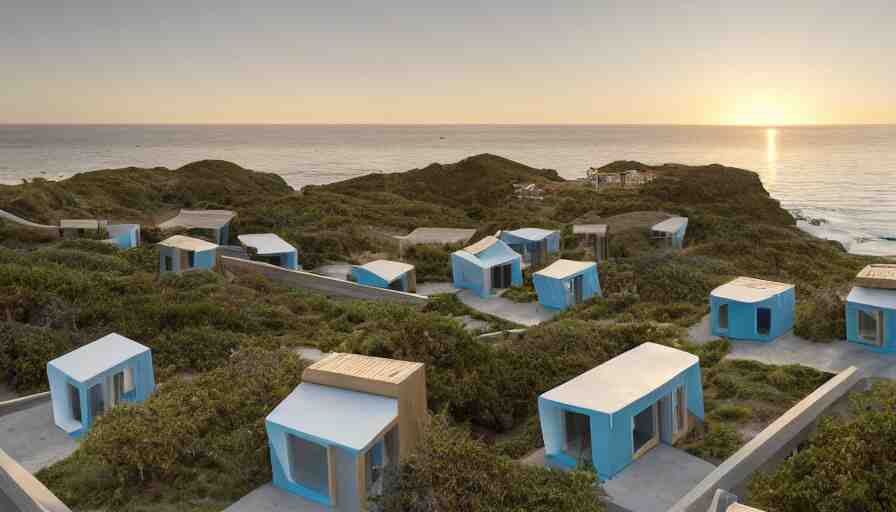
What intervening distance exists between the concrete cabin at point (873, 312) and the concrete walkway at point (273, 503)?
12.5 metres

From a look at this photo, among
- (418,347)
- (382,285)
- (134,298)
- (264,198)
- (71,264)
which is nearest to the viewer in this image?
(418,347)

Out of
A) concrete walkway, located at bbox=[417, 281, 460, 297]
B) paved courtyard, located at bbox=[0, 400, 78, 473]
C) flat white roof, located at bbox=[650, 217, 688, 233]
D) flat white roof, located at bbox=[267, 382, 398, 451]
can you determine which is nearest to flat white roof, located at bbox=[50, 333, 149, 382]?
paved courtyard, located at bbox=[0, 400, 78, 473]

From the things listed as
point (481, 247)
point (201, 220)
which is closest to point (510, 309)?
point (481, 247)

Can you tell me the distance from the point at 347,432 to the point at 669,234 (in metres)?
26.7

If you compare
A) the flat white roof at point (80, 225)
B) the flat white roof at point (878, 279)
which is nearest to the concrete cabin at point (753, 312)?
the flat white roof at point (878, 279)

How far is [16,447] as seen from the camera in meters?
12.5

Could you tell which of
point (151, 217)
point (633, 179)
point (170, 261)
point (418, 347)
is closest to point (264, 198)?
point (151, 217)

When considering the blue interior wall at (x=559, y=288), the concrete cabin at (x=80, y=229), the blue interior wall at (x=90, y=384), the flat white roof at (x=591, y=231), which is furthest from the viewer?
the concrete cabin at (x=80, y=229)

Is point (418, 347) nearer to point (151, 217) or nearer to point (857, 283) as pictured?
point (857, 283)

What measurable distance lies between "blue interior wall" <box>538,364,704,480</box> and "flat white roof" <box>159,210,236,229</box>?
29.1m

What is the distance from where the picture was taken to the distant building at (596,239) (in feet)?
102

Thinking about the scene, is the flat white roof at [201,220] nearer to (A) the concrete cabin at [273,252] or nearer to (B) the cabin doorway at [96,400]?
(A) the concrete cabin at [273,252]

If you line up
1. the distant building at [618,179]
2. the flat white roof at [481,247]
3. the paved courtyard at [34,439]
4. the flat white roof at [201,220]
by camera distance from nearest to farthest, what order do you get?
1. the paved courtyard at [34,439]
2. the flat white roof at [481,247]
3. the flat white roof at [201,220]
4. the distant building at [618,179]

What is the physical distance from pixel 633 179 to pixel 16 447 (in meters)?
55.6
